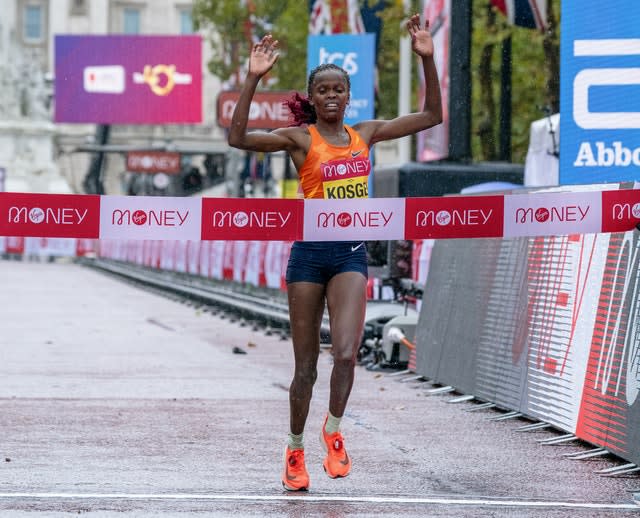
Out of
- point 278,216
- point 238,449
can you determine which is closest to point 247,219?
point 278,216

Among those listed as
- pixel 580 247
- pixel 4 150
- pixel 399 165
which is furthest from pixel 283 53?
pixel 580 247

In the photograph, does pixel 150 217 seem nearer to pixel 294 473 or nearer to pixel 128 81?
pixel 294 473

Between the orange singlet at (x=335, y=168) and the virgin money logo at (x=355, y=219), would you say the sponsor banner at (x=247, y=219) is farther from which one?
the orange singlet at (x=335, y=168)

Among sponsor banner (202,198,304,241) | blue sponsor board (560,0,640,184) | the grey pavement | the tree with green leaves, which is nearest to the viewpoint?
the grey pavement

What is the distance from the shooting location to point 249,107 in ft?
25.9

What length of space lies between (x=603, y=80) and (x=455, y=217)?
5662 millimetres

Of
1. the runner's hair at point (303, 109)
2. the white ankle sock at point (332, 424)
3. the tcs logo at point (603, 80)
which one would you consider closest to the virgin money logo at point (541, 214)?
the runner's hair at point (303, 109)

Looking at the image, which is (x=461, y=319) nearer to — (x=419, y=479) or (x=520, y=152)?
(x=419, y=479)

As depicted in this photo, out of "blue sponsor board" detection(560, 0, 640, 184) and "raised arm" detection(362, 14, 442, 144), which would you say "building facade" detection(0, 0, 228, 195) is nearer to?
"blue sponsor board" detection(560, 0, 640, 184)

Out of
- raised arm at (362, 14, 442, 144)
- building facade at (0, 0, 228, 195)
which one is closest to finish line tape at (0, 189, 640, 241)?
raised arm at (362, 14, 442, 144)

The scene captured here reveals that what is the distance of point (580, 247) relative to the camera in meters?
11.2

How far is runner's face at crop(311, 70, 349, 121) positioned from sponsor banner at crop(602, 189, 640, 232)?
186 cm

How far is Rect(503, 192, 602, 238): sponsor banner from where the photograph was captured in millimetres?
9422

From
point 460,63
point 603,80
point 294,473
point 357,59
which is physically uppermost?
point 357,59
